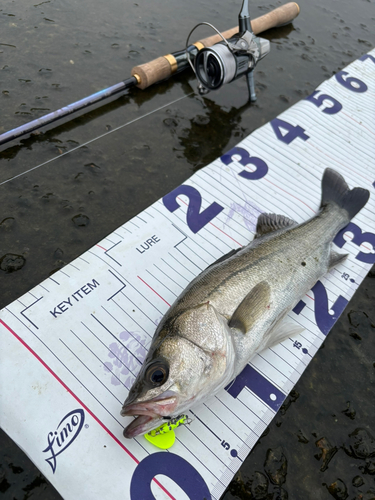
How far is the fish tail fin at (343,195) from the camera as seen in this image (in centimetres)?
302

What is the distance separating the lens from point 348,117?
4211 millimetres

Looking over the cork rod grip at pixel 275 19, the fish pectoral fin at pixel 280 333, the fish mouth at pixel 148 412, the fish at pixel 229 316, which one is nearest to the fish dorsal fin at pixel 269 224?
the fish at pixel 229 316

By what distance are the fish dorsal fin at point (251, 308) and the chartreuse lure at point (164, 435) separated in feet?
2.18

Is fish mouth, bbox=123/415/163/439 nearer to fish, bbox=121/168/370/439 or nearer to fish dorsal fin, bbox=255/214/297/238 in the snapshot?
fish, bbox=121/168/370/439

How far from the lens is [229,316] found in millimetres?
2006

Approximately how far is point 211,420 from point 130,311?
0.90 meters

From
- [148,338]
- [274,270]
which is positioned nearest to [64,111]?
[148,338]

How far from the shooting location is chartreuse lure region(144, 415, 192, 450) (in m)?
1.91

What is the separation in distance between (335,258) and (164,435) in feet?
6.30

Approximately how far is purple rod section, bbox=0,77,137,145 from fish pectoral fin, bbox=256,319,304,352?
282 cm

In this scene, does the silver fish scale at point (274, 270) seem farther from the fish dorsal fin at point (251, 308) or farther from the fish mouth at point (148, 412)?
the fish mouth at point (148, 412)

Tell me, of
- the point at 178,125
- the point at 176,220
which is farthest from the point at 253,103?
the point at 176,220

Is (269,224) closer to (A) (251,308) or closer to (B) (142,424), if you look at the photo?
(A) (251,308)

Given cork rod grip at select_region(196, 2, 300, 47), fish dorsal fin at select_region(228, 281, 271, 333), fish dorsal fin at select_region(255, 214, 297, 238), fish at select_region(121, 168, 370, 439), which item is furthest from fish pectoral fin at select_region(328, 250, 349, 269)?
cork rod grip at select_region(196, 2, 300, 47)
